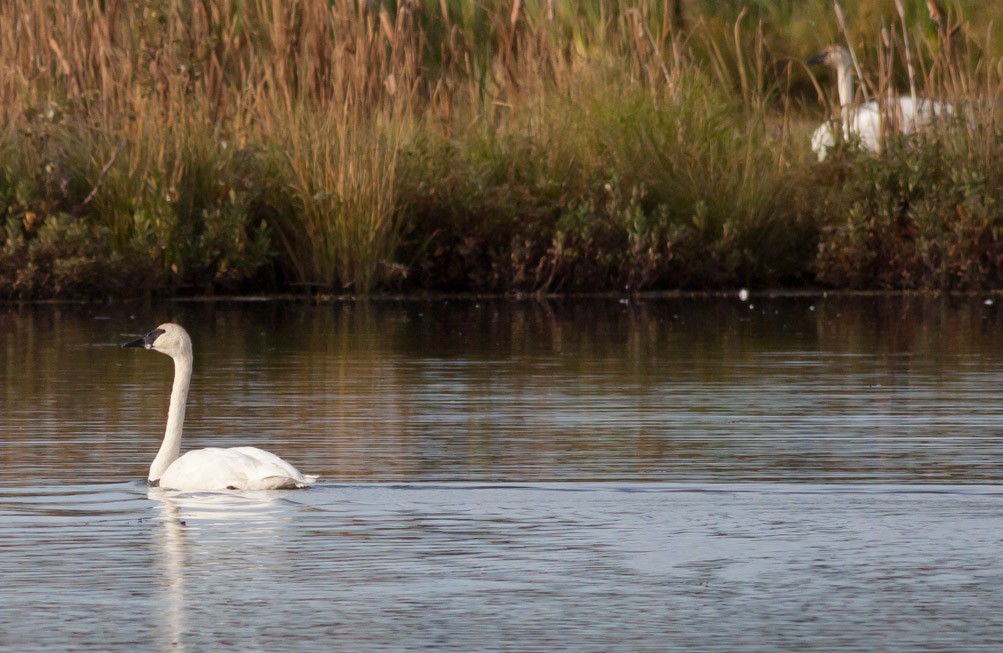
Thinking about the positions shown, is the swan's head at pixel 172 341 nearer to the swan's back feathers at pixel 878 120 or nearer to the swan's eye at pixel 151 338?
the swan's eye at pixel 151 338

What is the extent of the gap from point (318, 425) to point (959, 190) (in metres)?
10.9

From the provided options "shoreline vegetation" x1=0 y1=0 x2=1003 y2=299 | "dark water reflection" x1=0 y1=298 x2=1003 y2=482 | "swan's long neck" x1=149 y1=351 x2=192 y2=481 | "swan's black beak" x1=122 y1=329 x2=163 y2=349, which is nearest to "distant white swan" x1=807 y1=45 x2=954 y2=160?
"shoreline vegetation" x1=0 y1=0 x2=1003 y2=299

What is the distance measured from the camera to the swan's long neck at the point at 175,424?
30.3 feet

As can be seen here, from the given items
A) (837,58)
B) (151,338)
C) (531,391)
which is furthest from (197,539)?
(837,58)

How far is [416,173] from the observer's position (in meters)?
20.4

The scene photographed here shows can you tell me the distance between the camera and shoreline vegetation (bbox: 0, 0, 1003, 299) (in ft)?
65.1

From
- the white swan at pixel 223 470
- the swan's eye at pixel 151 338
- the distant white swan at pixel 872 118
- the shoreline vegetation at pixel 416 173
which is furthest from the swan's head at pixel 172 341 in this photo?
the distant white swan at pixel 872 118

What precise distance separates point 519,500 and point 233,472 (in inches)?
43.0

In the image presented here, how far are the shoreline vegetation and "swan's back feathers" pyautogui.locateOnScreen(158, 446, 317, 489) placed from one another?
34.1 ft

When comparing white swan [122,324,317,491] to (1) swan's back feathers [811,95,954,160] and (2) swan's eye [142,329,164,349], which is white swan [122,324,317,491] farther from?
(1) swan's back feathers [811,95,954,160]

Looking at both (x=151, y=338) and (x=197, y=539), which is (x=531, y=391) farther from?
(x=197, y=539)

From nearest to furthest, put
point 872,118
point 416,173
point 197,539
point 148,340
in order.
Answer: point 197,539 < point 148,340 < point 416,173 < point 872,118

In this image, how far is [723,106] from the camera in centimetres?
2114

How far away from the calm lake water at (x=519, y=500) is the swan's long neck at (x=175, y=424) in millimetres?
112
